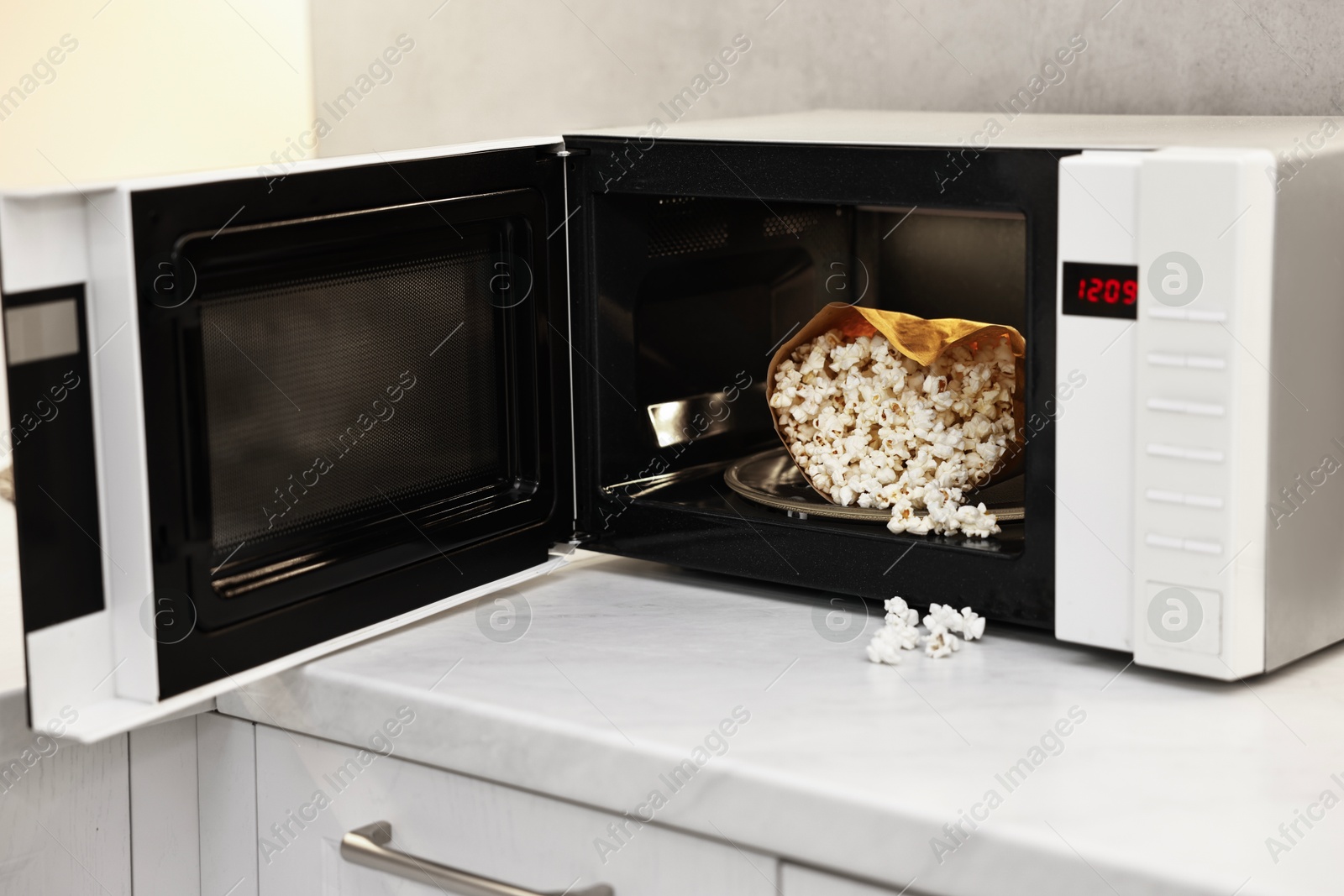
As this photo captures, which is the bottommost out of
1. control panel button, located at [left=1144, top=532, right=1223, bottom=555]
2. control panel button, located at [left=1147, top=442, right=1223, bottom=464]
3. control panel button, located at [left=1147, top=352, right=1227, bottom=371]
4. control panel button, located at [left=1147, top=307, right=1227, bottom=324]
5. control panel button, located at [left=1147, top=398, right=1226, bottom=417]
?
control panel button, located at [left=1144, top=532, right=1223, bottom=555]

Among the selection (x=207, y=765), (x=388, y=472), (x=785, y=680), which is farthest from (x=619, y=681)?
(x=207, y=765)

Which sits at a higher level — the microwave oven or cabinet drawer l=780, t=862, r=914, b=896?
the microwave oven

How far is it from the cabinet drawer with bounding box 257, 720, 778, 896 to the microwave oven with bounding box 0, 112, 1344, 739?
0.29 feet

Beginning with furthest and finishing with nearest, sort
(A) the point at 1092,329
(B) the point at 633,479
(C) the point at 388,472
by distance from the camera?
(B) the point at 633,479 → (C) the point at 388,472 → (A) the point at 1092,329

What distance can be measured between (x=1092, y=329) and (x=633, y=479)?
37 centimetres

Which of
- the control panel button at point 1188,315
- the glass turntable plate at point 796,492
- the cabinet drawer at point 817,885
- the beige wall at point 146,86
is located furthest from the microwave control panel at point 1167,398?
the beige wall at point 146,86

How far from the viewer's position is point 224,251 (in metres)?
0.72

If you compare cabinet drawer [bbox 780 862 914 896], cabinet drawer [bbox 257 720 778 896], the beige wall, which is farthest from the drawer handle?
the beige wall

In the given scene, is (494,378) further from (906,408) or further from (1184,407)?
(1184,407)

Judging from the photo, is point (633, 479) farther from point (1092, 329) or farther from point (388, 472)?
point (1092, 329)

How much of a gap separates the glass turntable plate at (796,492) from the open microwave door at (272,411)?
14cm

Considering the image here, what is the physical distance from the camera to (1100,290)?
2.44 ft

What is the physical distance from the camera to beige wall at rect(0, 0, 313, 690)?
4.90 ft

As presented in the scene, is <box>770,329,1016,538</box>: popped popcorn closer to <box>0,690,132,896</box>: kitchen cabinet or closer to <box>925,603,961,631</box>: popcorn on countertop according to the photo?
<box>925,603,961,631</box>: popcorn on countertop
